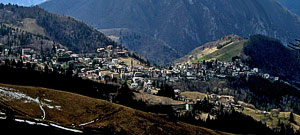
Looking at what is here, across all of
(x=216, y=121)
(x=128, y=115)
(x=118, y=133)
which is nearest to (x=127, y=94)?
(x=216, y=121)

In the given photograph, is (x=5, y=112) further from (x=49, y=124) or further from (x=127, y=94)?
(x=127, y=94)

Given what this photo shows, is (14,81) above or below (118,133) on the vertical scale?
above

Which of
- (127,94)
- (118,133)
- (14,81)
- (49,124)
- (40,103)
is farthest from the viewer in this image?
(127,94)

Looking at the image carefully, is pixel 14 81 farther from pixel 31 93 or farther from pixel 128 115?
pixel 128 115

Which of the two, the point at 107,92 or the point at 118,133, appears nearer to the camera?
the point at 118,133

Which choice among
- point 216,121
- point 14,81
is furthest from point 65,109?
point 216,121

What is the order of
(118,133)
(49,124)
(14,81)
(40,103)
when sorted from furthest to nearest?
1. (14,81)
2. (40,103)
3. (118,133)
4. (49,124)
